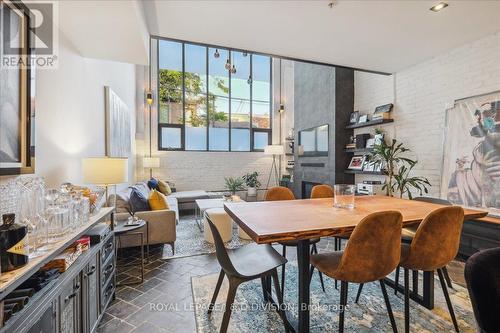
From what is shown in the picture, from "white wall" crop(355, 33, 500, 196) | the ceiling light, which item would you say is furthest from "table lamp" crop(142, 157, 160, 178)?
the ceiling light

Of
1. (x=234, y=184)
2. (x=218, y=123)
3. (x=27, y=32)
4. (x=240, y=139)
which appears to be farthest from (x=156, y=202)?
(x=240, y=139)

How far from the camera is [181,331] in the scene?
1.70 meters

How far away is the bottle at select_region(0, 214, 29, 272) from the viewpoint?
904 millimetres

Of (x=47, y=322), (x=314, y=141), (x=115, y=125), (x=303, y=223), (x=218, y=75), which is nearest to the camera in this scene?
(x=47, y=322)

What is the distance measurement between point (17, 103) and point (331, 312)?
2.64m

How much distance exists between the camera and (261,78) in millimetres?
7598

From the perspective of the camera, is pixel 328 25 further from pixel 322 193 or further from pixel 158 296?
Answer: pixel 158 296

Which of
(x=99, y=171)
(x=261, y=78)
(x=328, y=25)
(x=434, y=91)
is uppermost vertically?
(x=261, y=78)

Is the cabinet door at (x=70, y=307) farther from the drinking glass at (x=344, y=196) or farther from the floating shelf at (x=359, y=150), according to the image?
the floating shelf at (x=359, y=150)

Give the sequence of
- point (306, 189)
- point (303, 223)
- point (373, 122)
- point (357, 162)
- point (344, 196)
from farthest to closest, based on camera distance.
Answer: point (306, 189), point (357, 162), point (373, 122), point (344, 196), point (303, 223)

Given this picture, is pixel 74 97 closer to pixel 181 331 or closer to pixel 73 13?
pixel 73 13

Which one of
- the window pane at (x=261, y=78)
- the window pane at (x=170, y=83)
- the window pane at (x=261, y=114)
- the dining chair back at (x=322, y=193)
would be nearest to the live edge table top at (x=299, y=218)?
the dining chair back at (x=322, y=193)

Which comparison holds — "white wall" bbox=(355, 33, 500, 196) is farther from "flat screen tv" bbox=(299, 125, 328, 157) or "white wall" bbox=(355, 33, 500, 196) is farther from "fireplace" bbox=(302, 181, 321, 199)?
"fireplace" bbox=(302, 181, 321, 199)

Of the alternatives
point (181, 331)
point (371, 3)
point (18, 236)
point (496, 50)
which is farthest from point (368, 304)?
point (496, 50)
